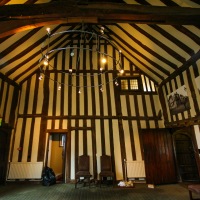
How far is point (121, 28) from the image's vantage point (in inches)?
229

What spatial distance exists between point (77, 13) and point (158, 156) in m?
5.40

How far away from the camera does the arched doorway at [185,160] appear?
573 cm

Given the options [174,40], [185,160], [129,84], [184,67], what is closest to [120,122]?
[129,84]

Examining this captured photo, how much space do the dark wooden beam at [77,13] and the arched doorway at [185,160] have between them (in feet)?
13.9

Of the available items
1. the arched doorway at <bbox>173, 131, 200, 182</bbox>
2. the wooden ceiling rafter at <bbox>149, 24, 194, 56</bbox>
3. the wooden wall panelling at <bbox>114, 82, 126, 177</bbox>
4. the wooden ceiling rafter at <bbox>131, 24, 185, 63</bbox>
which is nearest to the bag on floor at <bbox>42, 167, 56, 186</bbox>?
the wooden wall panelling at <bbox>114, 82, 126, 177</bbox>

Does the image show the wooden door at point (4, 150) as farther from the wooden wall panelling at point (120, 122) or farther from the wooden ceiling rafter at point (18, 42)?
the wooden wall panelling at point (120, 122)

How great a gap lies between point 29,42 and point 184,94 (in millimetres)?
5565

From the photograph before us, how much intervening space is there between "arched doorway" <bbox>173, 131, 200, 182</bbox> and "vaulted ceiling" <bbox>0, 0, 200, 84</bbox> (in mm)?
2675

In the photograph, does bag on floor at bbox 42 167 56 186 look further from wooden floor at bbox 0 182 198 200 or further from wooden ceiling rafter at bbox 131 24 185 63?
wooden ceiling rafter at bbox 131 24 185 63

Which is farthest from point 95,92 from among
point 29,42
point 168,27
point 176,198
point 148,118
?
point 176,198

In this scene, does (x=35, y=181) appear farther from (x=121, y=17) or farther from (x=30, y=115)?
(x=121, y=17)

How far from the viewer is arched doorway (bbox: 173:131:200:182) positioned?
573 cm

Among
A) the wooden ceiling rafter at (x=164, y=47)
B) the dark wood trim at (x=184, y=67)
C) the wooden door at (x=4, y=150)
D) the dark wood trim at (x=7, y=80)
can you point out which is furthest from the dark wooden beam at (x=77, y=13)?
the wooden door at (x=4, y=150)

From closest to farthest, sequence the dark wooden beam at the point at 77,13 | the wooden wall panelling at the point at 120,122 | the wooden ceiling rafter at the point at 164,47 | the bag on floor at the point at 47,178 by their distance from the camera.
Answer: the dark wooden beam at the point at 77,13, the wooden ceiling rafter at the point at 164,47, the bag on floor at the point at 47,178, the wooden wall panelling at the point at 120,122
